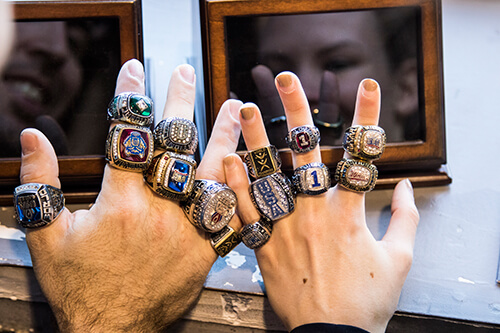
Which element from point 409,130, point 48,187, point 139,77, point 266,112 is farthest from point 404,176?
point 48,187

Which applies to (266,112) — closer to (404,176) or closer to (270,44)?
(270,44)

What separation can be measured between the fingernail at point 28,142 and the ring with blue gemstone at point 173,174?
0.21 metres

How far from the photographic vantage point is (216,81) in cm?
96

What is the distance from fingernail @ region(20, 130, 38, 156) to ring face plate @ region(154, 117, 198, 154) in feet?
0.69

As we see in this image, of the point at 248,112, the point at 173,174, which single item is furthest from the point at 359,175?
the point at 173,174

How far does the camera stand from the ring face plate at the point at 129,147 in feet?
2.61

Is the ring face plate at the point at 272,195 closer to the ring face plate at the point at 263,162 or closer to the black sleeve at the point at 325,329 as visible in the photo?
the ring face plate at the point at 263,162

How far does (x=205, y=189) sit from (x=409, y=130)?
0.47m

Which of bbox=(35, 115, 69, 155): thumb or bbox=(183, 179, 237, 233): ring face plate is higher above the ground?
bbox=(35, 115, 69, 155): thumb

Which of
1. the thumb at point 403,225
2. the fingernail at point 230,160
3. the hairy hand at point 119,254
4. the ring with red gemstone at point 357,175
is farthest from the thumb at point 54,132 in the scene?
the thumb at point 403,225

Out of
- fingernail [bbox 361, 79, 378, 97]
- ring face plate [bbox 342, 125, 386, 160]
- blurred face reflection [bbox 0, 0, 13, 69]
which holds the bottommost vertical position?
ring face plate [bbox 342, 125, 386, 160]

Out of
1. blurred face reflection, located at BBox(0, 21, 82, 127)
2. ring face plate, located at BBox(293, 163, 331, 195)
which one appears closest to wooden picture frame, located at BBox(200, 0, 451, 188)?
ring face plate, located at BBox(293, 163, 331, 195)

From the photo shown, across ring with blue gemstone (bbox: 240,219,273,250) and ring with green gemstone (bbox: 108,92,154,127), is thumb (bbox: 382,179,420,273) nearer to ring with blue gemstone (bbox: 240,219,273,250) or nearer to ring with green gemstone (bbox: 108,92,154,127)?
ring with blue gemstone (bbox: 240,219,273,250)

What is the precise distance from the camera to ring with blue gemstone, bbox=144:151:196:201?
82 cm
